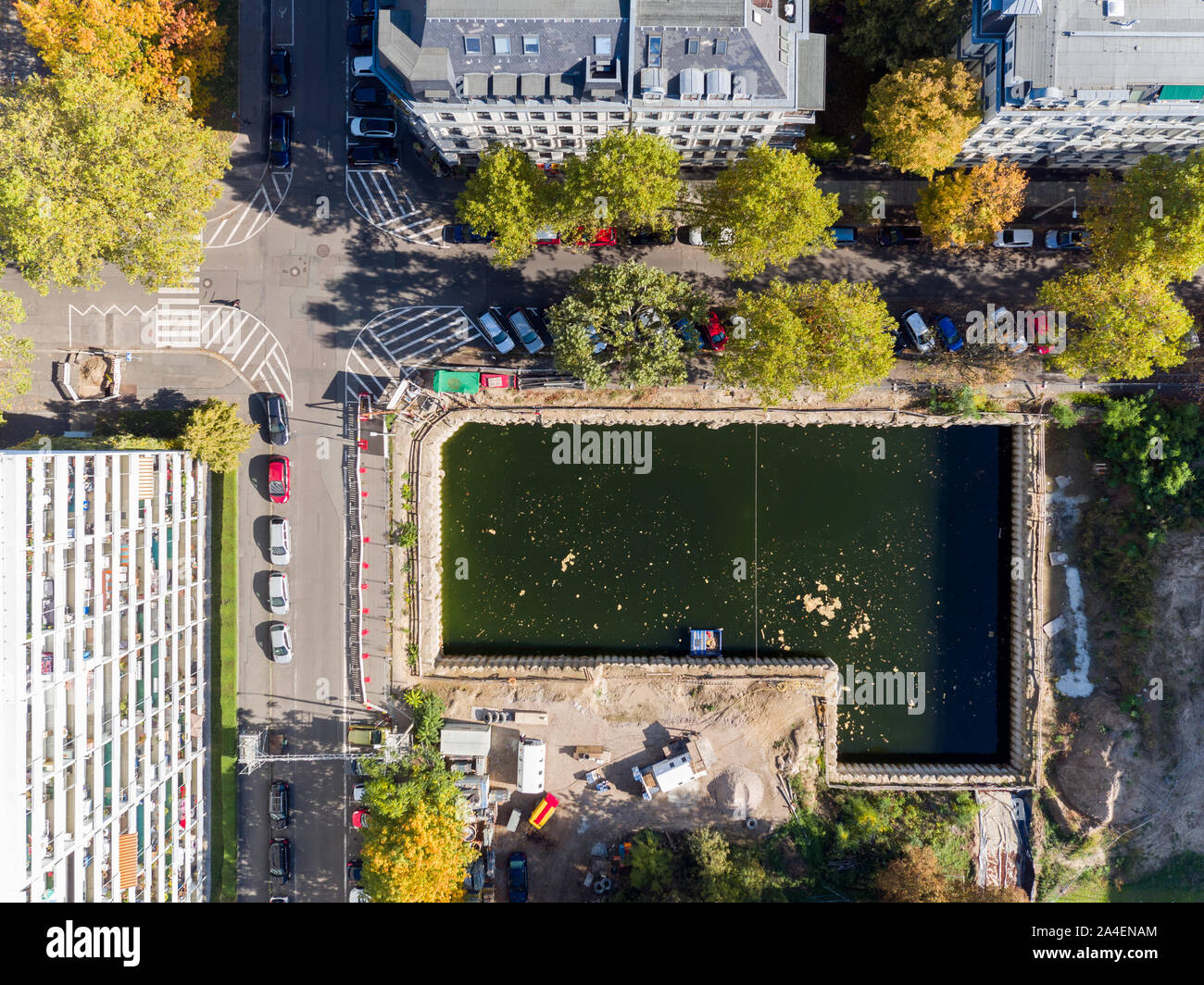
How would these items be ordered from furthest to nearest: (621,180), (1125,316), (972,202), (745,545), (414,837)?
(745,545) < (414,837) < (972,202) < (1125,316) < (621,180)

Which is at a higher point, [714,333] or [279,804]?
[714,333]

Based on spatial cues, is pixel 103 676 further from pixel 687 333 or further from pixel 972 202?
pixel 972 202

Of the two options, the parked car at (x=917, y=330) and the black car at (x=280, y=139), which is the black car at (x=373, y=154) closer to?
the black car at (x=280, y=139)

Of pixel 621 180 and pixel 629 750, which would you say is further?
pixel 629 750

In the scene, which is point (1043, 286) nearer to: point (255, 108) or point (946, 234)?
point (946, 234)

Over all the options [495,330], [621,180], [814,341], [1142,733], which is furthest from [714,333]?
[1142,733]
